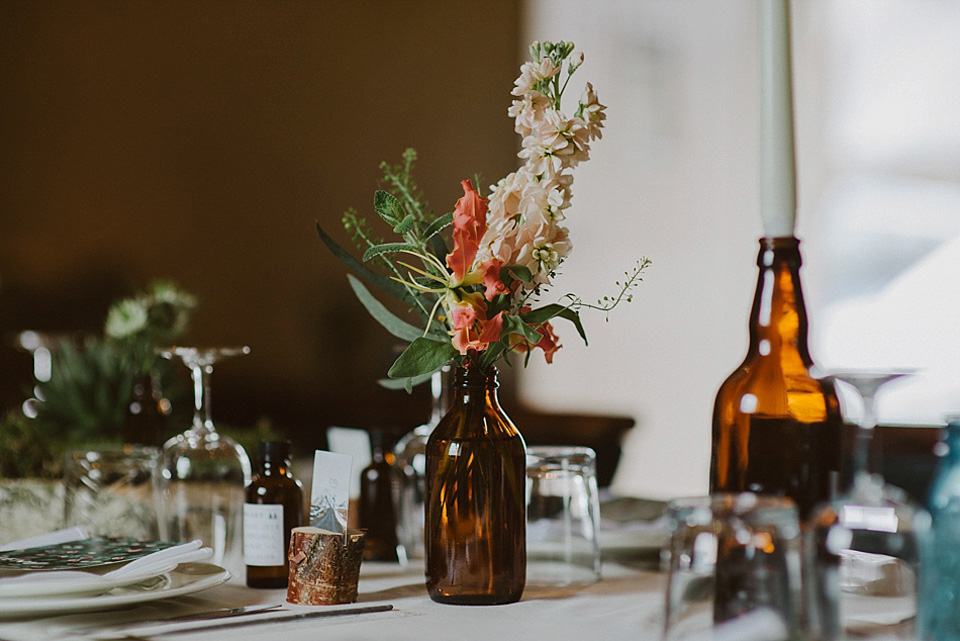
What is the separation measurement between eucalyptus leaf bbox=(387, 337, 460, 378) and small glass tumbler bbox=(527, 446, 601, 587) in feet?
0.50

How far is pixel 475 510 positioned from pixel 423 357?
129mm

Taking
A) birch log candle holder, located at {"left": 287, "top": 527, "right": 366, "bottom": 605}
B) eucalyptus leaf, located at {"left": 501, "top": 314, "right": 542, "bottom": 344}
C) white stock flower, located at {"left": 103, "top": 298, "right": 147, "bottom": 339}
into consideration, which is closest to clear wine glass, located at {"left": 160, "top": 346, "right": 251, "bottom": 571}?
birch log candle holder, located at {"left": 287, "top": 527, "right": 366, "bottom": 605}

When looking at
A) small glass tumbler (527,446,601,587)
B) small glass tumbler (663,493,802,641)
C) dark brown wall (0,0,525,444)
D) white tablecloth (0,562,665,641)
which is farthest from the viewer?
dark brown wall (0,0,525,444)

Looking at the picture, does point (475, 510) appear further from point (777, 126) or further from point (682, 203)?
point (682, 203)

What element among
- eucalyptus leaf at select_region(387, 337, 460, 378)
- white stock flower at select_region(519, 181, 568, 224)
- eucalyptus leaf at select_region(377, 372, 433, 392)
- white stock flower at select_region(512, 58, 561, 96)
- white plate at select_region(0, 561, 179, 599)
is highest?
white stock flower at select_region(512, 58, 561, 96)

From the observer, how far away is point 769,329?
771 millimetres

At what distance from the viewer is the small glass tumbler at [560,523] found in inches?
36.8

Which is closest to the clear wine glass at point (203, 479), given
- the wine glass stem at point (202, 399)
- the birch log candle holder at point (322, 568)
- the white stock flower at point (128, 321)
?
the wine glass stem at point (202, 399)

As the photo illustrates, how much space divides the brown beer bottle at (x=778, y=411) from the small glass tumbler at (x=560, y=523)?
0.18 meters

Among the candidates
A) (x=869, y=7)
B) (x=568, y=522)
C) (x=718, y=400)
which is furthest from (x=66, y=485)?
(x=869, y=7)

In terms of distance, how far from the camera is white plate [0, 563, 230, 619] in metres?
0.75

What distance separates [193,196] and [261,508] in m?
2.20

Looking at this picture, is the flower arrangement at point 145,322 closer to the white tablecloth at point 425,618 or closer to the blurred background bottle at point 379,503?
the blurred background bottle at point 379,503

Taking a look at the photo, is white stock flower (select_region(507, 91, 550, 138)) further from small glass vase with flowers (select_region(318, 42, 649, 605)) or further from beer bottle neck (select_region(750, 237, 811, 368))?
beer bottle neck (select_region(750, 237, 811, 368))
